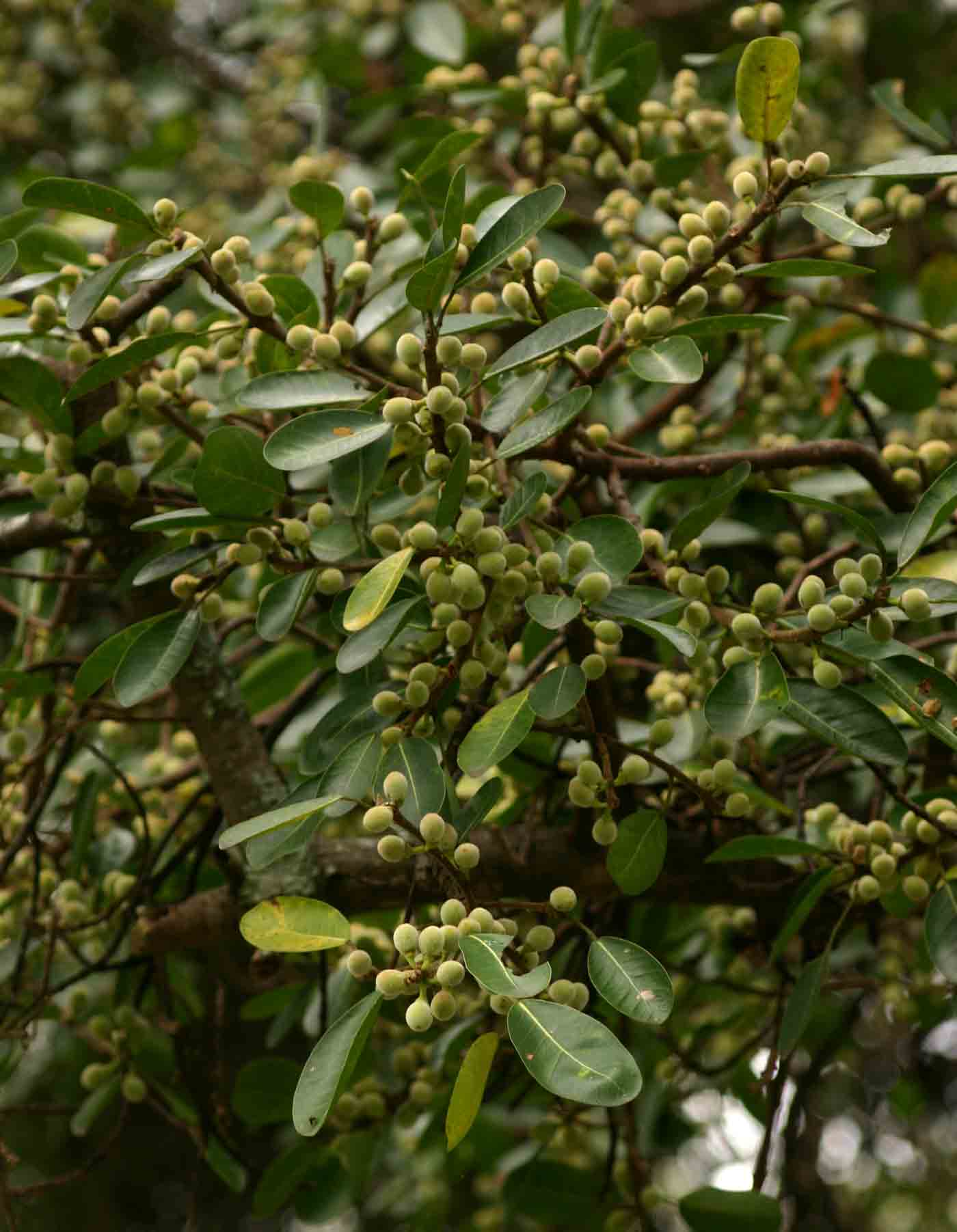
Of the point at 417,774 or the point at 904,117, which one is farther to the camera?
the point at 904,117

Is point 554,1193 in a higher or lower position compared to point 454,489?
lower

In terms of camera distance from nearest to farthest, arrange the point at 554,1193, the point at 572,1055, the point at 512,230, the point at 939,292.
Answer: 1. the point at 572,1055
2. the point at 512,230
3. the point at 554,1193
4. the point at 939,292

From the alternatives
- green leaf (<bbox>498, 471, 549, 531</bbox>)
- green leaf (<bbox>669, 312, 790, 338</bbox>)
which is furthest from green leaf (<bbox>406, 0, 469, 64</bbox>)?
green leaf (<bbox>498, 471, 549, 531</bbox>)

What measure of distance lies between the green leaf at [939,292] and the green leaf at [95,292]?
1.14 metres

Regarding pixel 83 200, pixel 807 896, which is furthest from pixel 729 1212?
pixel 83 200

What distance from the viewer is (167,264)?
3.33 ft

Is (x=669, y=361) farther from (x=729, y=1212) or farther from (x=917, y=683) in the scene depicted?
(x=729, y=1212)

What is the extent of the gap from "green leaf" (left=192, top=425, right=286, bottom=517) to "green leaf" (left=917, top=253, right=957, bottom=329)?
1092 millimetres

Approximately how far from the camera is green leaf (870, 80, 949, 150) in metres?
1.57

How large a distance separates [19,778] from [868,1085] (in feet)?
6.60

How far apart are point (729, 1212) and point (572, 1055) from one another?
718 mm

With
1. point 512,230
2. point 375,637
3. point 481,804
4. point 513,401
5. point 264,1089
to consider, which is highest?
point 512,230

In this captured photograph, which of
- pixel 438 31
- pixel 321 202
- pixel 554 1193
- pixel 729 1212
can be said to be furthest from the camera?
pixel 438 31

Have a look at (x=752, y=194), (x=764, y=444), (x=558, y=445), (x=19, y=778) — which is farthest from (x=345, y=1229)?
(x=752, y=194)
